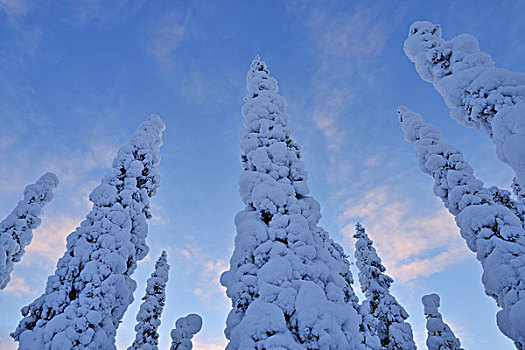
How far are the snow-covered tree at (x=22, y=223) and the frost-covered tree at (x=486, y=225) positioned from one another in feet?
56.9

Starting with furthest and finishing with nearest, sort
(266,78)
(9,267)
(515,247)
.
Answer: (9,267), (266,78), (515,247)

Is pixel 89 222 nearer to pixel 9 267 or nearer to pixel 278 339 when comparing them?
pixel 278 339

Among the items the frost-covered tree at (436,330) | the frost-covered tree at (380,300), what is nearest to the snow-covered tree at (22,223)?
the frost-covered tree at (380,300)

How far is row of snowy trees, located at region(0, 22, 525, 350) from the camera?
192 inches

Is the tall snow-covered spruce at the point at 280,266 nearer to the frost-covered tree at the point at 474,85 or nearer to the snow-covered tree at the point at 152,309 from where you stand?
the frost-covered tree at the point at 474,85

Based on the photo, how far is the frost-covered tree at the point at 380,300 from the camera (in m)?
12.6

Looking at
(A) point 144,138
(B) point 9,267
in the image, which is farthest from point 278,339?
(B) point 9,267

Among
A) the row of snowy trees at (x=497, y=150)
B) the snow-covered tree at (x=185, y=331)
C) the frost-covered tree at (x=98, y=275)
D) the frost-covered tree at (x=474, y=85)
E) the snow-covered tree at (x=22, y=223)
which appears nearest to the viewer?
the frost-covered tree at (x=474, y=85)

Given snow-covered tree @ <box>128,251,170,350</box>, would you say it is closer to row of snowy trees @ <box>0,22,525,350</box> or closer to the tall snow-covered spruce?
row of snowy trees @ <box>0,22,525,350</box>

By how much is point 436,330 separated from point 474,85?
37.6 ft

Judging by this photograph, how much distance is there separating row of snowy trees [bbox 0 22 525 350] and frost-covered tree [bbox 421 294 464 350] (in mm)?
5785

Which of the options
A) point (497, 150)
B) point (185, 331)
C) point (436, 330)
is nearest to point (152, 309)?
point (185, 331)

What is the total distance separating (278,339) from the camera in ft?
14.2

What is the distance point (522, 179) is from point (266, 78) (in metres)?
7.77
